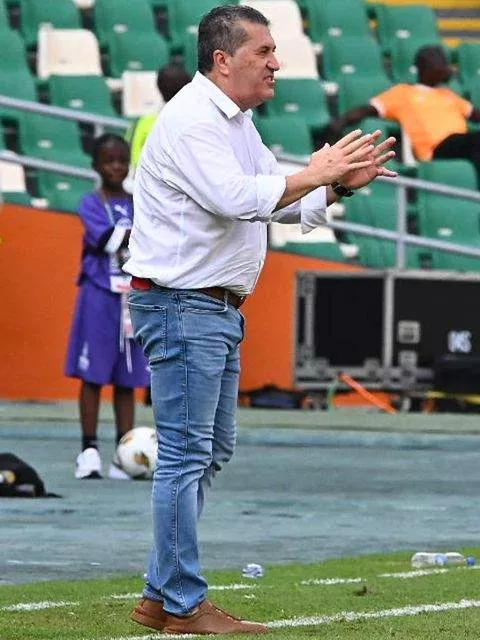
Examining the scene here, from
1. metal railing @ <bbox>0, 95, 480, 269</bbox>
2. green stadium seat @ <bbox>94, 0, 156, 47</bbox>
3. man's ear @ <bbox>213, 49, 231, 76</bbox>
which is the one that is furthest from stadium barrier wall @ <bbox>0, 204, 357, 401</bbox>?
man's ear @ <bbox>213, 49, 231, 76</bbox>

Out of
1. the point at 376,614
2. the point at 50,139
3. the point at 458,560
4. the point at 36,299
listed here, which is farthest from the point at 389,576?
the point at 50,139

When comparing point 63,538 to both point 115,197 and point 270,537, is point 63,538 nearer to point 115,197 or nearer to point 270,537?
point 270,537

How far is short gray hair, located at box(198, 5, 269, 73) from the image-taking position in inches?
257

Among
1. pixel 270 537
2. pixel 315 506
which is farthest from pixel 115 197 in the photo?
pixel 270 537

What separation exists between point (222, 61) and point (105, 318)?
5.85 m

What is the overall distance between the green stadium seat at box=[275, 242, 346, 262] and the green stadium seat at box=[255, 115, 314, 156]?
1.74 metres

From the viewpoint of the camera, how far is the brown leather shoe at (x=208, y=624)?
6453 millimetres

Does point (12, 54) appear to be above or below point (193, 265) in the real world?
above

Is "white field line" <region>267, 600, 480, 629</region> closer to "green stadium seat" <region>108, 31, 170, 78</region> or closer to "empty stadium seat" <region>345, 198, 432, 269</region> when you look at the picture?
"empty stadium seat" <region>345, 198, 432, 269</region>

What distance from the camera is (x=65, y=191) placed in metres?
16.8

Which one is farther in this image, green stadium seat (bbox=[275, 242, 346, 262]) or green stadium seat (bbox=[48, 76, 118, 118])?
Result: green stadium seat (bbox=[48, 76, 118, 118])

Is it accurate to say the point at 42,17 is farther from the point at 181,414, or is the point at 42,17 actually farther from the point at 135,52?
the point at 181,414

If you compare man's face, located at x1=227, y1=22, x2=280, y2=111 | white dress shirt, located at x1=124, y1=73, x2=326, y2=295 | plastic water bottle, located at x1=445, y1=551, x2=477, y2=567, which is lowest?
plastic water bottle, located at x1=445, y1=551, x2=477, y2=567

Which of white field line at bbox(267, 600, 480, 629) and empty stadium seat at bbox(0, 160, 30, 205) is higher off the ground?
empty stadium seat at bbox(0, 160, 30, 205)
